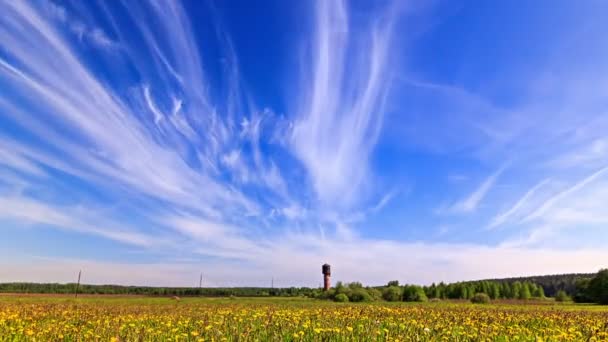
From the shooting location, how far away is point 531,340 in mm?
9180

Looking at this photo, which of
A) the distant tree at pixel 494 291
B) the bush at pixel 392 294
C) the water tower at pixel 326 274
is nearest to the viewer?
the bush at pixel 392 294

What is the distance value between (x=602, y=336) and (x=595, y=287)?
70554 mm

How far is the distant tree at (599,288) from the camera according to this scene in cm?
6067

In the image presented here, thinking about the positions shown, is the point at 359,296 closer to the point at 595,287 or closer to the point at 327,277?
the point at 595,287

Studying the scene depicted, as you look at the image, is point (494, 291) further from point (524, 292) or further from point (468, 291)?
point (468, 291)

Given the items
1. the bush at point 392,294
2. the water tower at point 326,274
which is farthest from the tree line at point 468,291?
the water tower at point 326,274

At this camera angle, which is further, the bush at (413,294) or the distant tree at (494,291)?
the distant tree at (494,291)

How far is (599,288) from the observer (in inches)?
2547

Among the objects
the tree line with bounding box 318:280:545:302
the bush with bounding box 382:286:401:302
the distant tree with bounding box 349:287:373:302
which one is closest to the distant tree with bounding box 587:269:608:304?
the tree line with bounding box 318:280:545:302

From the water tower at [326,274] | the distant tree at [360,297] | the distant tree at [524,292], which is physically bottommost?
the distant tree at [360,297]

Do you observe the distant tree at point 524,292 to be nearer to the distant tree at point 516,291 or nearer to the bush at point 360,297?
the distant tree at point 516,291

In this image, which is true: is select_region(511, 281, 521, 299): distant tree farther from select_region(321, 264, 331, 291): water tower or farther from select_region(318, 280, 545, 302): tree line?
select_region(321, 264, 331, 291): water tower

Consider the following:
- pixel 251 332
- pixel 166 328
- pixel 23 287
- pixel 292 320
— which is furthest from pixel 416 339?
pixel 23 287

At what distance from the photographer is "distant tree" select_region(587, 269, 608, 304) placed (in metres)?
60.7
